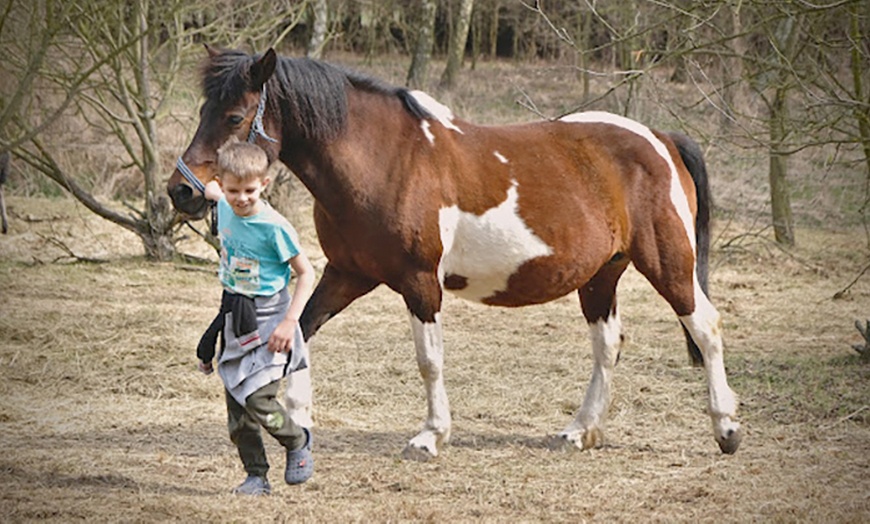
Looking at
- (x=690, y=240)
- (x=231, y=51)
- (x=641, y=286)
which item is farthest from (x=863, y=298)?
(x=231, y=51)

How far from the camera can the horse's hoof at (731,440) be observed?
5062 mm

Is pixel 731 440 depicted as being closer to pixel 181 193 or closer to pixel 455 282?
pixel 455 282

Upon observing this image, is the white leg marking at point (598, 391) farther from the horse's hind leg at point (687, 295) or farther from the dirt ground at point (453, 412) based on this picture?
the horse's hind leg at point (687, 295)

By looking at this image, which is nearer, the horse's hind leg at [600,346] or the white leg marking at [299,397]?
the white leg marking at [299,397]

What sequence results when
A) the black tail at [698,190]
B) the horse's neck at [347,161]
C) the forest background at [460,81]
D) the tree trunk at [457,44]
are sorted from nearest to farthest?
the horse's neck at [347,161] < the black tail at [698,190] < the forest background at [460,81] < the tree trunk at [457,44]

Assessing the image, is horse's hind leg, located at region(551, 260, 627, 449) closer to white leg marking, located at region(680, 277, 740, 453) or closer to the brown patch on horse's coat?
white leg marking, located at region(680, 277, 740, 453)

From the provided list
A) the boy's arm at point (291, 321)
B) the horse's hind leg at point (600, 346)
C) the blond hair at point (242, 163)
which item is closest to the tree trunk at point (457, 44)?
the horse's hind leg at point (600, 346)

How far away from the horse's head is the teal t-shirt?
452mm

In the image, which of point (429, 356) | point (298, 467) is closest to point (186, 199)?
point (298, 467)

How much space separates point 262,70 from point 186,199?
2.06ft

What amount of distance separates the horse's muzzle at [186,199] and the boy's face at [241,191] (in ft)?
1.67

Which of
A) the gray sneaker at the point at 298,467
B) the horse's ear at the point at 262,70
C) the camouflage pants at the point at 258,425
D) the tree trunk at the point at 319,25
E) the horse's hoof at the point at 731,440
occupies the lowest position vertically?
the horse's hoof at the point at 731,440

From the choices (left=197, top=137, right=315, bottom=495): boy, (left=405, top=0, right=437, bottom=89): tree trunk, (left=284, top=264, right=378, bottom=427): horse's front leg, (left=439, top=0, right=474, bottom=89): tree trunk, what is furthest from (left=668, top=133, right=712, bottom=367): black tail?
(left=439, top=0, right=474, bottom=89): tree trunk

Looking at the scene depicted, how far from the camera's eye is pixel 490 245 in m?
5.03
